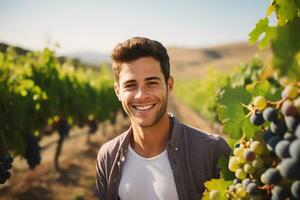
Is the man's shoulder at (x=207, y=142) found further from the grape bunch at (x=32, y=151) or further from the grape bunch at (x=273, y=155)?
the grape bunch at (x=32, y=151)

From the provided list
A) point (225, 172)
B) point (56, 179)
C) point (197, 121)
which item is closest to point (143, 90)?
point (225, 172)

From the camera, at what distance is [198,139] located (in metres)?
2.52

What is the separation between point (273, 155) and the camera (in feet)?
4.26

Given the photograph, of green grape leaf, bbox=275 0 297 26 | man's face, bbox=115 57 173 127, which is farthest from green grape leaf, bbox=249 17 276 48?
man's face, bbox=115 57 173 127

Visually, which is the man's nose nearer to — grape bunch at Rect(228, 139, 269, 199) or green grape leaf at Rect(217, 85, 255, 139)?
green grape leaf at Rect(217, 85, 255, 139)

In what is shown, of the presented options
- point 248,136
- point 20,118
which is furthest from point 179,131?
point 20,118

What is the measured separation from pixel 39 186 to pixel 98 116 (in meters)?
5.57

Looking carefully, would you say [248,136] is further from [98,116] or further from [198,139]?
[98,116]

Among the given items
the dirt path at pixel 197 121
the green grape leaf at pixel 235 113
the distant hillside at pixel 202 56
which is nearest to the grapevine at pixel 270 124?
the green grape leaf at pixel 235 113

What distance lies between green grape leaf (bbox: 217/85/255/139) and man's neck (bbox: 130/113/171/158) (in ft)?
3.44

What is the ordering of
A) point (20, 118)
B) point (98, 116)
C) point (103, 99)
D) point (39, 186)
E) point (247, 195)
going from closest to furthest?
1. point (247, 195)
2. point (20, 118)
3. point (39, 186)
4. point (98, 116)
5. point (103, 99)

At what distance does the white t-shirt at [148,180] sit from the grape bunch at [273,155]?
948mm

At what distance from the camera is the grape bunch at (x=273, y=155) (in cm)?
105

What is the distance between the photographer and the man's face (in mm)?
2381
